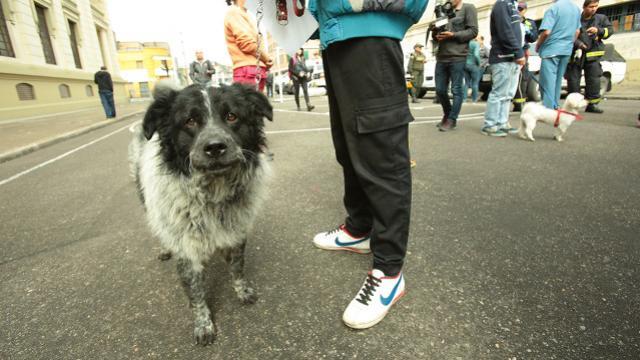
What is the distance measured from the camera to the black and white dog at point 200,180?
177 cm

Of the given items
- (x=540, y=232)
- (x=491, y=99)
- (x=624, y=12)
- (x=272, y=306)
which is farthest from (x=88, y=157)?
(x=624, y=12)

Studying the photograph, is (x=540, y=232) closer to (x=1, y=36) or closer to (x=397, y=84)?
(x=397, y=84)

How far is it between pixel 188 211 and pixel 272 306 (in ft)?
2.48

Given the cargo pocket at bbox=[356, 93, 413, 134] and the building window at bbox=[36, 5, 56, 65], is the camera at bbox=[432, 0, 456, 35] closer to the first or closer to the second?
the cargo pocket at bbox=[356, 93, 413, 134]

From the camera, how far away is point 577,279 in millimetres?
1945

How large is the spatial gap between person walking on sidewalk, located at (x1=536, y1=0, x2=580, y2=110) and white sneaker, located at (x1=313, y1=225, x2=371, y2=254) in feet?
20.4

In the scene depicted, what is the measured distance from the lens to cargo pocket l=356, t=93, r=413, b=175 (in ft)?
Answer: 5.25

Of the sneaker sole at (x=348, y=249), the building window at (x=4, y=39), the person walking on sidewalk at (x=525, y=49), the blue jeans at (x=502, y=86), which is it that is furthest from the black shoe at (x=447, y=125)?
the building window at (x=4, y=39)

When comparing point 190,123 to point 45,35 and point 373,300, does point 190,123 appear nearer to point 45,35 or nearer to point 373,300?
point 373,300

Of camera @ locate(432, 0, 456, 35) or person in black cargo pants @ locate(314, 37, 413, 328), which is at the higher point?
camera @ locate(432, 0, 456, 35)

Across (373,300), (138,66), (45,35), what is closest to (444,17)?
(373,300)

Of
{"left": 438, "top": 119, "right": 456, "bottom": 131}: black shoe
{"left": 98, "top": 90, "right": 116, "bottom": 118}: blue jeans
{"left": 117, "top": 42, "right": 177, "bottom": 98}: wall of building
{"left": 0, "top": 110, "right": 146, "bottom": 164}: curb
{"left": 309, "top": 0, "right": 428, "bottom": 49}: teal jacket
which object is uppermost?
{"left": 117, "top": 42, "right": 177, "bottom": 98}: wall of building

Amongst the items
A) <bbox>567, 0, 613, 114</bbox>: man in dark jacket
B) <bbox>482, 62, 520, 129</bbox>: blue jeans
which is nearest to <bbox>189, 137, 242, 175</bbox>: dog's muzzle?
<bbox>482, 62, 520, 129</bbox>: blue jeans

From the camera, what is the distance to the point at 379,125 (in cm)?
160
